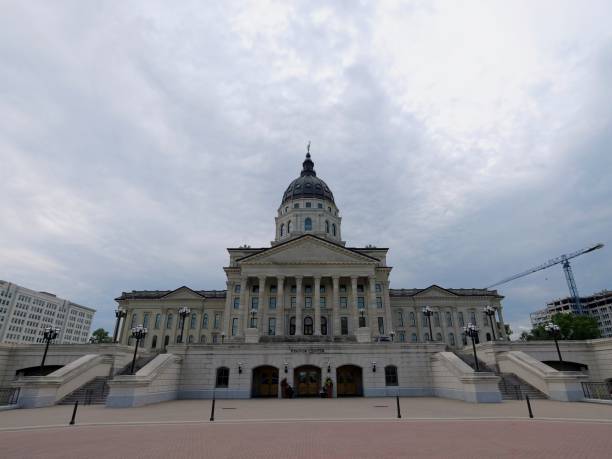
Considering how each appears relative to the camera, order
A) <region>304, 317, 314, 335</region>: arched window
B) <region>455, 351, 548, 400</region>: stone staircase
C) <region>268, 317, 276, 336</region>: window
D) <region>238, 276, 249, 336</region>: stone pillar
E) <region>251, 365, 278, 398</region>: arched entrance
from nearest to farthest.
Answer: <region>455, 351, 548, 400</region>: stone staircase
<region>251, 365, 278, 398</region>: arched entrance
<region>238, 276, 249, 336</region>: stone pillar
<region>268, 317, 276, 336</region>: window
<region>304, 317, 314, 335</region>: arched window

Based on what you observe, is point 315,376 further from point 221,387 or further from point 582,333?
point 582,333

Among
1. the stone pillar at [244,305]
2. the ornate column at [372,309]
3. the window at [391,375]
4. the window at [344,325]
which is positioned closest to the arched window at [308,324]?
the window at [344,325]

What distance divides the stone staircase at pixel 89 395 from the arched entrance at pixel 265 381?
1207cm

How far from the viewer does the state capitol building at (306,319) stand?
30891mm

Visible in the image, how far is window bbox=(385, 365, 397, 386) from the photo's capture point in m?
30.7

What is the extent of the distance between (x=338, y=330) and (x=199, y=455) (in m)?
42.7

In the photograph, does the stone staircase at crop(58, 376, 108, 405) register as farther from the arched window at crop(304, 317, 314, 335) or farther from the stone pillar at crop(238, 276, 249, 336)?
the arched window at crop(304, 317, 314, 335)

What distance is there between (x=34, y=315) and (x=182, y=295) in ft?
355

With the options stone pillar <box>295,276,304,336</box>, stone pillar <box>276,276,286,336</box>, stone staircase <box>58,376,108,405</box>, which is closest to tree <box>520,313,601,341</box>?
stone pillar <box>295,276,304,336</box>

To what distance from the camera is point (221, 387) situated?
1197 inches

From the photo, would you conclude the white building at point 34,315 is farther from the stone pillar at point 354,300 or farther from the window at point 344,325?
the stone pillar at point 354,300

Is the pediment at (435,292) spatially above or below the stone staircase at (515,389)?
above

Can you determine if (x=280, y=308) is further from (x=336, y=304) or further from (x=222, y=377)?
(x=222, y=377)

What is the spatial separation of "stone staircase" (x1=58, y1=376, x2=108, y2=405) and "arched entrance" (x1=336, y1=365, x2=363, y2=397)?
1941 cm
